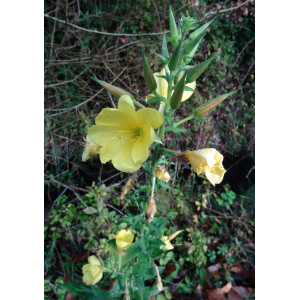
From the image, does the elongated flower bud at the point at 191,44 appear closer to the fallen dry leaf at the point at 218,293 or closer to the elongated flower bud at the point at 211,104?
the elongated flower bud at the point at 211,104

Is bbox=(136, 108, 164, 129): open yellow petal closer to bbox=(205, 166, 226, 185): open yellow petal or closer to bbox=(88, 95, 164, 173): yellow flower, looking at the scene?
bbox=(88, 95, 164, 173): yellow flower

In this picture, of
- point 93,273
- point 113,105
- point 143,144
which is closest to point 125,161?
point 143,144

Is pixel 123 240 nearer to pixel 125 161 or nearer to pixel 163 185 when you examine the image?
pixel 163 185

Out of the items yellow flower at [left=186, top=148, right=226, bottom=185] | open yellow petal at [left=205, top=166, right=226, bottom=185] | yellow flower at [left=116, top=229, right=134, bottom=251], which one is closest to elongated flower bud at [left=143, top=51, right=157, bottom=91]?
yellow flower at [left=186, top=148, right=226, bottom=185]

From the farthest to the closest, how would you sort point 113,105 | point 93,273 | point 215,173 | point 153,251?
point 113,105
point 93,273
point 153,251
point 215,173

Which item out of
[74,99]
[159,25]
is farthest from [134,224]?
[159,25]

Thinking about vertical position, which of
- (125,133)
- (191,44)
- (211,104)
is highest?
(191,44)
